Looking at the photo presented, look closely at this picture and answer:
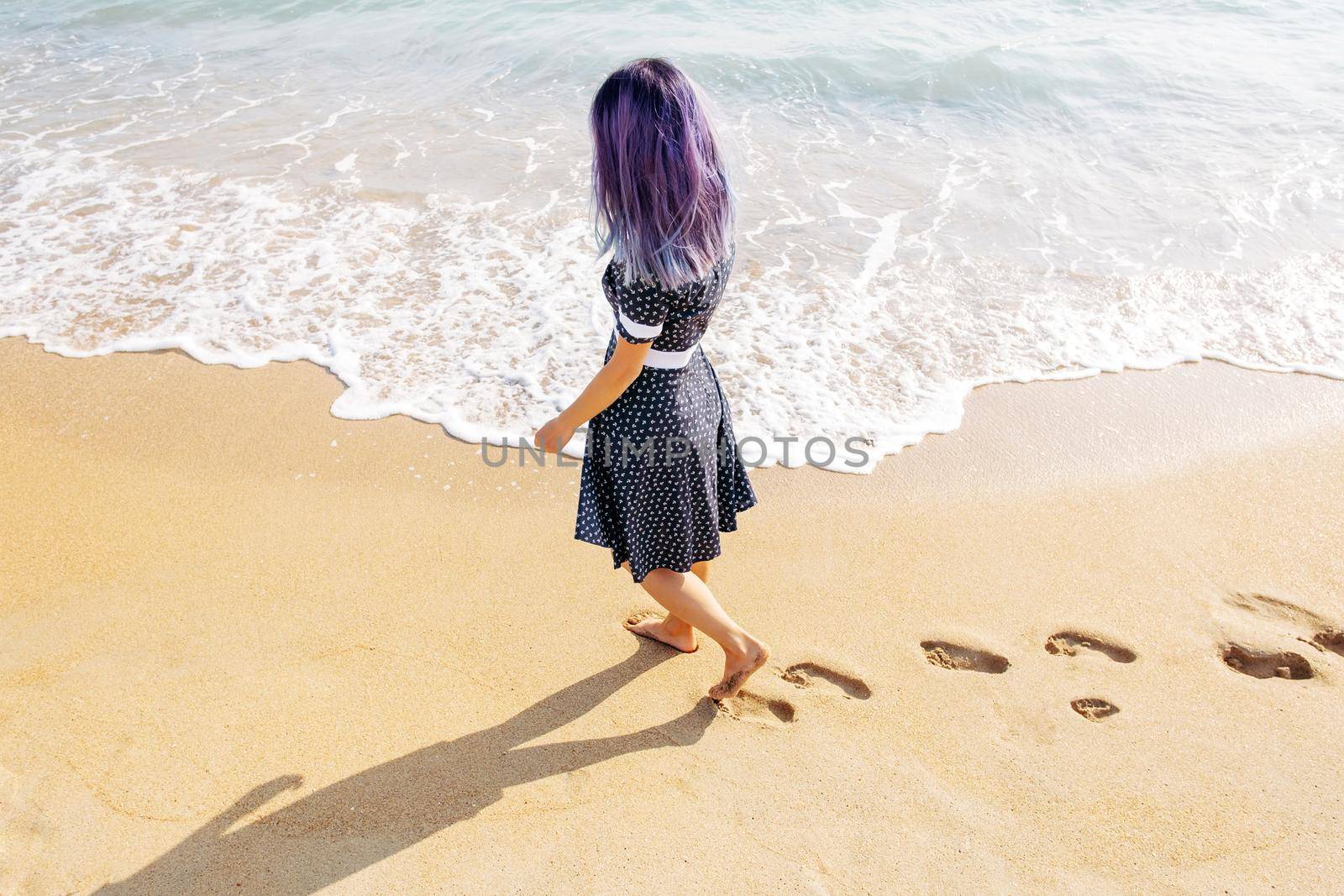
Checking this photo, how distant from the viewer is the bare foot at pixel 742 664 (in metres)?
2.34

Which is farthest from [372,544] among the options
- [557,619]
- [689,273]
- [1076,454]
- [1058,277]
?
[1058,277]

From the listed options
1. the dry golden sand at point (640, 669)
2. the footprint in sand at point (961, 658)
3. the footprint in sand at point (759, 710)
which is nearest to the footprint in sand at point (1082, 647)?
the dry golden sand at point (640, 669)

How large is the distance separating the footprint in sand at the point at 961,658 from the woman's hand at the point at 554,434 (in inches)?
54.9

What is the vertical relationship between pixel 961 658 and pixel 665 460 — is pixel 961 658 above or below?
below

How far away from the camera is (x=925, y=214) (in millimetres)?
5684

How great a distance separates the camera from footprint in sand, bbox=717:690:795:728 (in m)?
2.40

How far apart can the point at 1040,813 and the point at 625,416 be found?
56.1 inches

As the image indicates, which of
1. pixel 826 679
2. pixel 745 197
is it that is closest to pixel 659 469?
pixel 826 679

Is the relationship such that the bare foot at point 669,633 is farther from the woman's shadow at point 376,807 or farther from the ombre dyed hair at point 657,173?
the ombre dyed hair at point 657,173

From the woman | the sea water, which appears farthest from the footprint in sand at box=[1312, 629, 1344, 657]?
the woman

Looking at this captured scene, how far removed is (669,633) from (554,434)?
94cm

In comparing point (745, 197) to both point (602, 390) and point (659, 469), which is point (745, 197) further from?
point (602, 390)

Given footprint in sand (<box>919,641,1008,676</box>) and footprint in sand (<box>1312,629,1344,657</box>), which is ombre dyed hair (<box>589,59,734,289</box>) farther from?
footprint in sand (<box>1312,629,1344,657</box>)

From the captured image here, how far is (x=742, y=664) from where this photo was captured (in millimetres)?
2355
